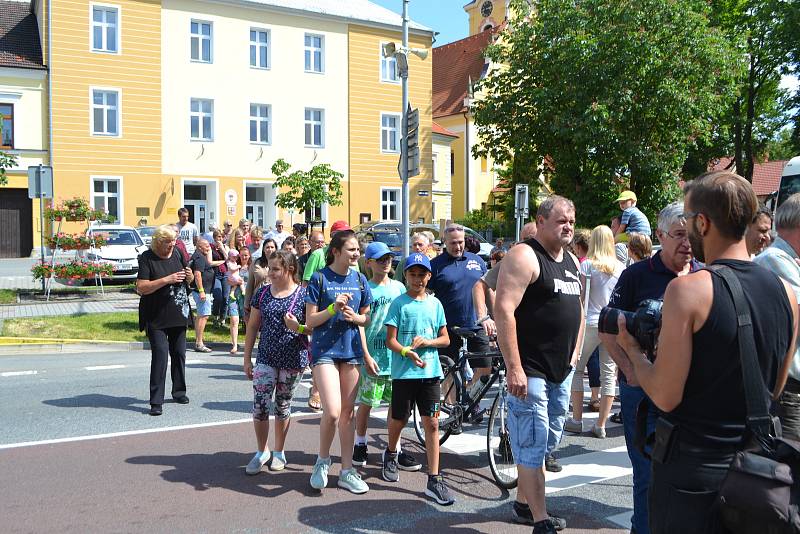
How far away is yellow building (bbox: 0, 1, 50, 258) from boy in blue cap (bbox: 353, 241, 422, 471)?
29782 millimetres

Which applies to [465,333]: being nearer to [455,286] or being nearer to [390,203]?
[455,286]

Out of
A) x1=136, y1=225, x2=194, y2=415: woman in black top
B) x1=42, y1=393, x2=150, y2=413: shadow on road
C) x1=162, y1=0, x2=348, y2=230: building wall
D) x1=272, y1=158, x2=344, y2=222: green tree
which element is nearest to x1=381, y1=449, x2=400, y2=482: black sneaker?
x1=136, y1=225, x2=194, y2=415: woman in black top

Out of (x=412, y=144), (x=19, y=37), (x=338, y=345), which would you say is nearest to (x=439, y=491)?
(x=338, y=345)

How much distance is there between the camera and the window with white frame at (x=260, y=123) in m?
36.1

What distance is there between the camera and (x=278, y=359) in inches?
236

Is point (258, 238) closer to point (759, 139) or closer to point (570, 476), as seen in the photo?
point (570, 476)

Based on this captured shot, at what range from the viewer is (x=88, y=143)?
1278 inches

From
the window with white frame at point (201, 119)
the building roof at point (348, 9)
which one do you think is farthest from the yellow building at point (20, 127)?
the building roof at point (348, 9)

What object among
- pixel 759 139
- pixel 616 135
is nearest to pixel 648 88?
pixel 616 135

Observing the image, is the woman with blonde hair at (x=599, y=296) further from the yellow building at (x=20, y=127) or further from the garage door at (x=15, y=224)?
the garage door at (x=15, y=224)

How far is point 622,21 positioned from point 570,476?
24294mm

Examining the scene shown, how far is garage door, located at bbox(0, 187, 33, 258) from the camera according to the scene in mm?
33062

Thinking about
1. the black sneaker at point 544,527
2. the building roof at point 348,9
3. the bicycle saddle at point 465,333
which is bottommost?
the black sneaker at point 544,527

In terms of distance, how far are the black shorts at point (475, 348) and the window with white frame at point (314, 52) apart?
32159mm
